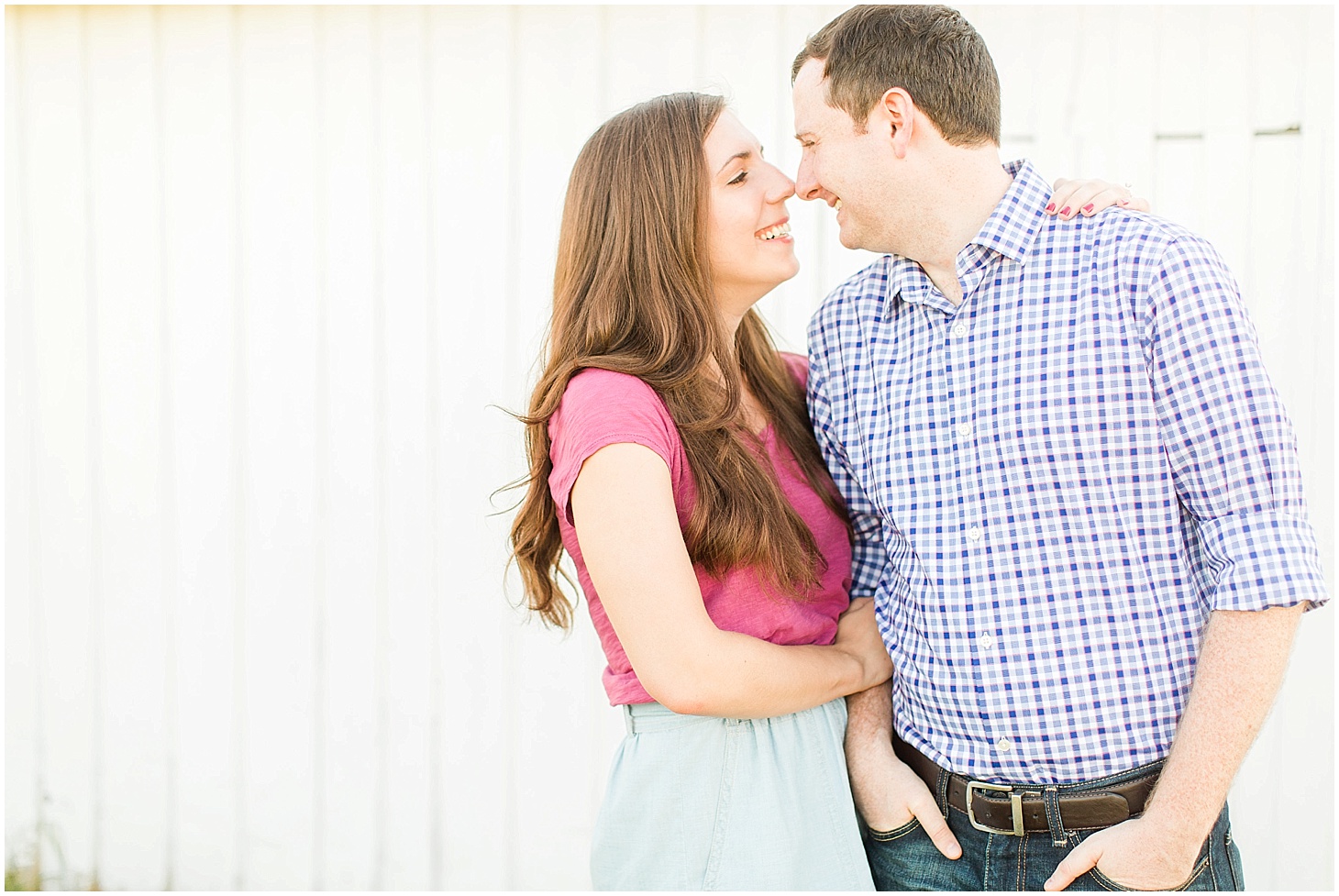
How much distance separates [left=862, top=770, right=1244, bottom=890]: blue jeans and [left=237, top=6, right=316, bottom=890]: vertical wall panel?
70.6 inches

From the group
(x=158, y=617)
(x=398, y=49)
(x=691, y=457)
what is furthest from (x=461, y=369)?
(x=691, y=457)

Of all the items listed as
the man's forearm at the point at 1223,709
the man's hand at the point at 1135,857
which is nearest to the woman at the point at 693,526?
the man's hand at the point at 1135,857

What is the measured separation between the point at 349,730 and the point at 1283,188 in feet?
9.20

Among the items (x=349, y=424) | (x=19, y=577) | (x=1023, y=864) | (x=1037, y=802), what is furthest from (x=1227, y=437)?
(x=19, y=577)

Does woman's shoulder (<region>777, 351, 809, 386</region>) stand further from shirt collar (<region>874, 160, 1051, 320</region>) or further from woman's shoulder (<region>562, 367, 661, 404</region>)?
woman's shoulder (<region>562, 367, 661, 404</region>)

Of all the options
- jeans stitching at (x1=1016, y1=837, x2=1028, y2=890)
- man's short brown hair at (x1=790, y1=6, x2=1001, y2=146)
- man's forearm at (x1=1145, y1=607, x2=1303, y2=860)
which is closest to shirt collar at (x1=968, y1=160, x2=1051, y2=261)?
man's short brown hair at (x1=790, y1=6, x2=1001, y2=146)

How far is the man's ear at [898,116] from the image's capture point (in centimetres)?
164

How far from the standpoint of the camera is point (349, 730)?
2.87m

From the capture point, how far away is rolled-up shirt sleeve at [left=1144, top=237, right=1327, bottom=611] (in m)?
1.35

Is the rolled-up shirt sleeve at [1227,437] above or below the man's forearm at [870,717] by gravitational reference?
above

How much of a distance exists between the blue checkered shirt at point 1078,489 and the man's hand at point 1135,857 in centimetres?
9

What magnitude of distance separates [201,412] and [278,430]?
0.75 ft

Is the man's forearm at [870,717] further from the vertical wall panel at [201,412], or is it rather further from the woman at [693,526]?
the vertical wall panel at [201,412]

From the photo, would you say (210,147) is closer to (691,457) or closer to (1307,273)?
(691,457)
